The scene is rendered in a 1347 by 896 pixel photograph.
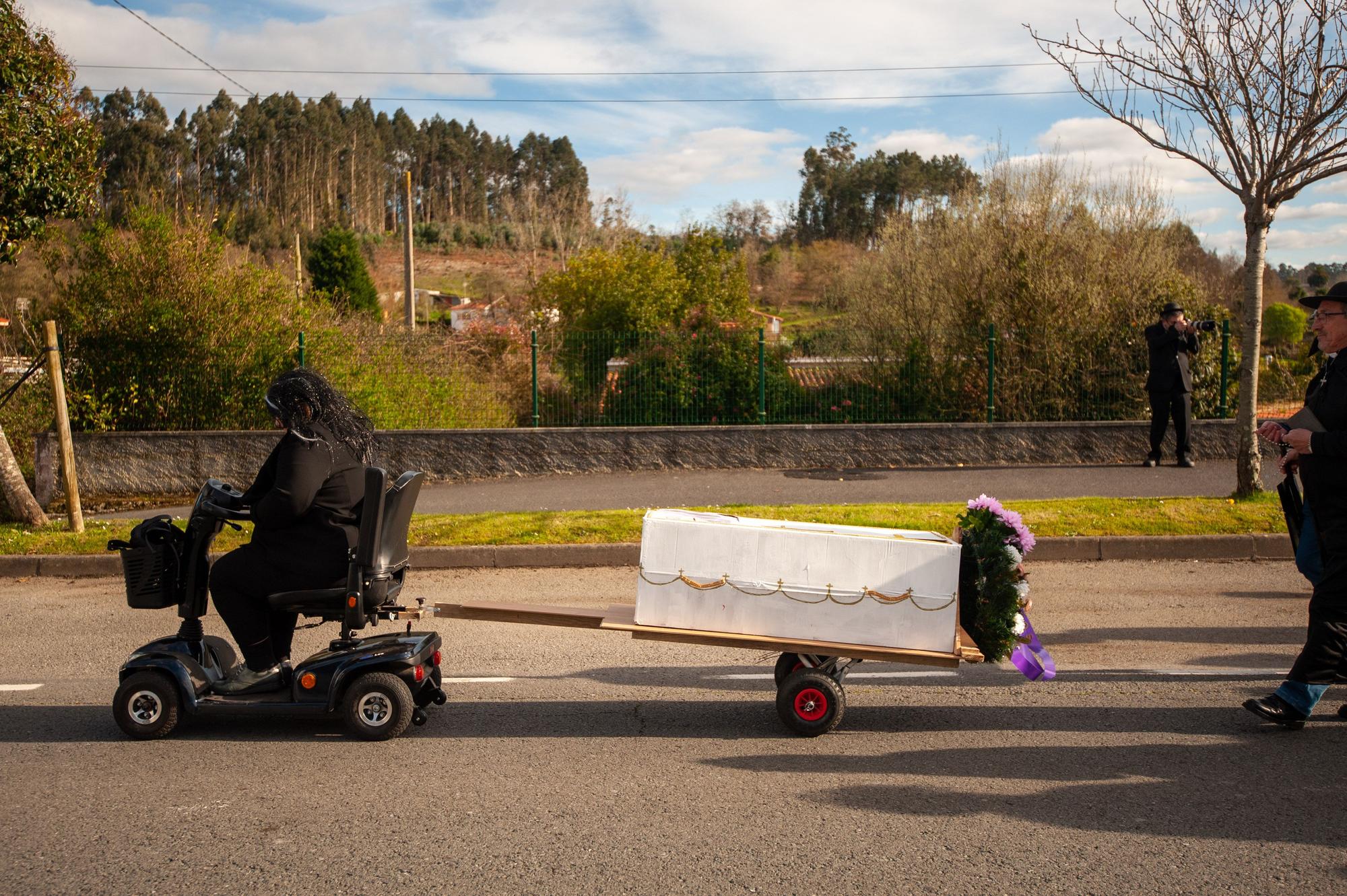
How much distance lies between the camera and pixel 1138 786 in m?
4.56

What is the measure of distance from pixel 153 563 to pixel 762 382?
1069 centimetres

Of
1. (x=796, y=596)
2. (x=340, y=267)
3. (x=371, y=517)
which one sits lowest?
(x=796, y=596)

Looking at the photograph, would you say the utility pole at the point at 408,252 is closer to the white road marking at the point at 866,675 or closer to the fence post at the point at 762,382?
the fence post at the point at 762,382

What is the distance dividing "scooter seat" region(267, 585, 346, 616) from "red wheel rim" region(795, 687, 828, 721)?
2205 millimetres

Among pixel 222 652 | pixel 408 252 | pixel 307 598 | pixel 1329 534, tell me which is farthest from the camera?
pixel 408 252

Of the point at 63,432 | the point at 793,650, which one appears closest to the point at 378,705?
the point at 793,650

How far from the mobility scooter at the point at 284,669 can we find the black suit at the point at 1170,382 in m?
11.4

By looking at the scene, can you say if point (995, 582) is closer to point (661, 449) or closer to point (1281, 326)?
point (661, 449)

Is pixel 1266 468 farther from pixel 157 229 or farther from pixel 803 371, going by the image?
pixel 157 229

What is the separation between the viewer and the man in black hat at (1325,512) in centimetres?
496

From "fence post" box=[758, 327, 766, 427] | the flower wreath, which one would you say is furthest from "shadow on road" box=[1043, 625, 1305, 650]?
"fence post" box=[758, 327, 766, 427]

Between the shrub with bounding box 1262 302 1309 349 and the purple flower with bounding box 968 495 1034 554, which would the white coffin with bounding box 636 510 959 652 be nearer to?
the purple flower with bounding box 968 495 1034 554

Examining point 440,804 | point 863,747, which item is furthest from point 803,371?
point 440,804

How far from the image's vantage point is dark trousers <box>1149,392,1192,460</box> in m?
13.9
